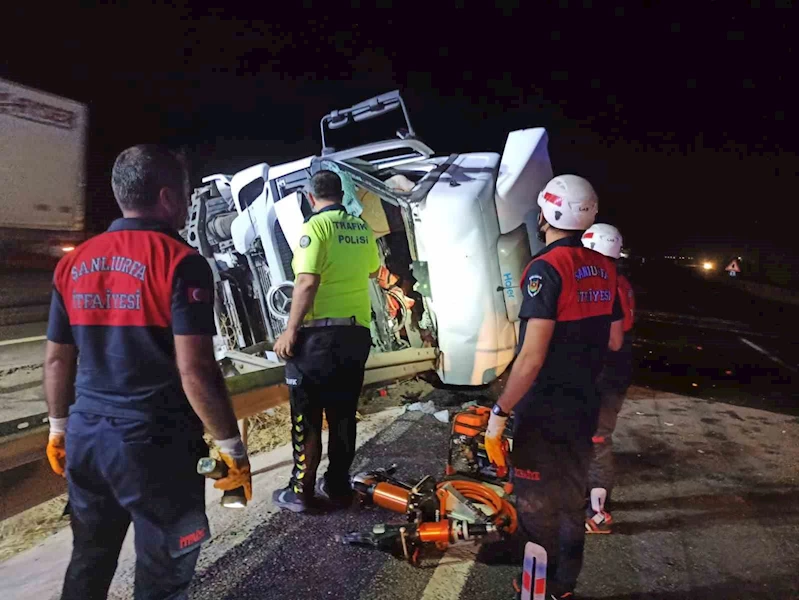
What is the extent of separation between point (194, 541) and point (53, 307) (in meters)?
0.96

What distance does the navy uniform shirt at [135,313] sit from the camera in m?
1.71

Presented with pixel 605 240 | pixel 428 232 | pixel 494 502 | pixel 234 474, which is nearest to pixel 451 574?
pixel 494 502

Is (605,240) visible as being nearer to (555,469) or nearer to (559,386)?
(559,386)

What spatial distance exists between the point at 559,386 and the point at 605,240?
1442 millimetres

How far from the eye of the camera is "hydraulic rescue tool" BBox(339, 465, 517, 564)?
2.61 metres

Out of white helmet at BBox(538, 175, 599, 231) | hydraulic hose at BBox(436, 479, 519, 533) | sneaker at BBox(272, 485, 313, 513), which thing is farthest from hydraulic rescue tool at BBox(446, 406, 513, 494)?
white helmet at BBox(538, 175, 599, 231)

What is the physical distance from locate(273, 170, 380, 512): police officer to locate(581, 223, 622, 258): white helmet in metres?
1.43

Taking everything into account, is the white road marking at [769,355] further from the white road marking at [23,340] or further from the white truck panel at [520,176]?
the white road marking at [23,340]

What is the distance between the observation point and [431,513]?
285cm

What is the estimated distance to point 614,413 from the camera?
3.22 meters

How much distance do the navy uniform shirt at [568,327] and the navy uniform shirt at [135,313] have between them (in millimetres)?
1295

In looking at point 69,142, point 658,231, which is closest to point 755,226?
point 658,231

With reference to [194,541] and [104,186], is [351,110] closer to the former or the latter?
[194,541]

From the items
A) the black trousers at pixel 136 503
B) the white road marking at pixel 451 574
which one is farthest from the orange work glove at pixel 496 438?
the black trousers at pixel 136 503
